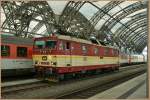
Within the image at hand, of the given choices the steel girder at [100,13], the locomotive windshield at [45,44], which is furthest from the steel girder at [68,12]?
the locomotive windshield at [45,44]

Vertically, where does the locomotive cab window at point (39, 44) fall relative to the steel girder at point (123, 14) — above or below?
below

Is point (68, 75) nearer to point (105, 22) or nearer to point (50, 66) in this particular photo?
point (50, 66)

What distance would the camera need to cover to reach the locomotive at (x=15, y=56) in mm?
21406

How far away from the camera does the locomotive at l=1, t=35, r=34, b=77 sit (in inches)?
843

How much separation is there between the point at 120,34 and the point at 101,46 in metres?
37.7

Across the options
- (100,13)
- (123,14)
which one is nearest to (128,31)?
(123,14)

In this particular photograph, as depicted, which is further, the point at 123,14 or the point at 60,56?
the point at 123,14

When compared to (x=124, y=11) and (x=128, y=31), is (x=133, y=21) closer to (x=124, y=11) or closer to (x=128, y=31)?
(x=124, y=11)

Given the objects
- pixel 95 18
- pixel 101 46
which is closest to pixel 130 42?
pixel 95 18

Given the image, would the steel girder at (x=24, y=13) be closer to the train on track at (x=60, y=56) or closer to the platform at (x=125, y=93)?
the train on track at (x=60, y=56)

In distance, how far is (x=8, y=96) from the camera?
15188 millimetres

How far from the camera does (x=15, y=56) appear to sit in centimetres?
2241

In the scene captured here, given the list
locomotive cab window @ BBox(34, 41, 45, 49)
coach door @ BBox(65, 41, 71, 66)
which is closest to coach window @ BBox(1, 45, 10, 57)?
locomotive cab window @ BBox(34, 41, 45, 49)

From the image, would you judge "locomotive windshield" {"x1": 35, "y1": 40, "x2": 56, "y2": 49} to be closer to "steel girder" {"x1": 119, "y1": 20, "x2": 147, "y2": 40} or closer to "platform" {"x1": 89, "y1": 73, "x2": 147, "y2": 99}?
"platform" {"x1": 89, "y1": 73, "x2": 147, "y2": 99}
